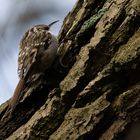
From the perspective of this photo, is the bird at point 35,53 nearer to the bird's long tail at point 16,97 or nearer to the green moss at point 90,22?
the bird's long tail at point 16,97

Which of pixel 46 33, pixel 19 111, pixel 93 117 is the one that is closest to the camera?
pixel 93 117

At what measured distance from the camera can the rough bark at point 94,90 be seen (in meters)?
1.63

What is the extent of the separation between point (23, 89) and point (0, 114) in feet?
0.59

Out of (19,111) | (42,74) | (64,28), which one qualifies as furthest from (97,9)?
(19,111)

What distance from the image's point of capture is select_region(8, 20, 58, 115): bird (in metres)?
2.28

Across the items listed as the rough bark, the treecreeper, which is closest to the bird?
the treecreeper

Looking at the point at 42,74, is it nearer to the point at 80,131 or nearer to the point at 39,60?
the point at 39,60

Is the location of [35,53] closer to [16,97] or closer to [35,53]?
[35,53]

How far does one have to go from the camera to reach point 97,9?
2.06 metres

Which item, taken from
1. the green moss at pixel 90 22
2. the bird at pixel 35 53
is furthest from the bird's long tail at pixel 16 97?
the green moss at pixel 90 22

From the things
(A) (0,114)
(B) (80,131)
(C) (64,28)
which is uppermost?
(C) (64,28)

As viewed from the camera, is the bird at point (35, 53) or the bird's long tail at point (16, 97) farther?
the bird at point (35, 53)

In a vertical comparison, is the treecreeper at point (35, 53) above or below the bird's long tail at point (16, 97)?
above

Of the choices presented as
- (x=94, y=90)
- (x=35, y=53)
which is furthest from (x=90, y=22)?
(x=35, y=53)
